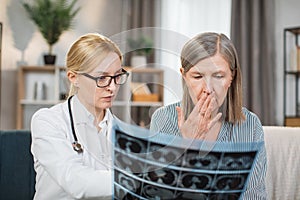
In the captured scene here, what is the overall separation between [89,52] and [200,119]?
0.95 feet

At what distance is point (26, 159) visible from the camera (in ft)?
6.46

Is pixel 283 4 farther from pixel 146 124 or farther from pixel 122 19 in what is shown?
pixel 146 124

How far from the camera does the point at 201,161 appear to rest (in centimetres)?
62

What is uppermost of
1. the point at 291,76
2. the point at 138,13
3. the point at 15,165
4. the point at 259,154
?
the point at 138,13

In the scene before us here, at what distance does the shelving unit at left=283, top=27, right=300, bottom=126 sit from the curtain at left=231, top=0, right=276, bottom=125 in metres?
0.12

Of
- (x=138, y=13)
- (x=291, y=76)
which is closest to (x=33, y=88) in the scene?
(x=138, y=13)

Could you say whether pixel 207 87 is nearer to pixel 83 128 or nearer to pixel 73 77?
pixel 83 128

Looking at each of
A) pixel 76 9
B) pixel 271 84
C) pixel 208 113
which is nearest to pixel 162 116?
pixel 208 113

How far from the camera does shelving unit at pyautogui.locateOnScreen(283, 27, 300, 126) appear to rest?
160 inches

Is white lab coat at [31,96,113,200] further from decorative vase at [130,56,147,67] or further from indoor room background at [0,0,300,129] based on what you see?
indoor room background at [0,0,300,129]

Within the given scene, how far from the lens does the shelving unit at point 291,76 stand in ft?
13.4

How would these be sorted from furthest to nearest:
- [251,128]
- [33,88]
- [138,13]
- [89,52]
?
[138,13]
[33,88]
[251,128]
[89,52]

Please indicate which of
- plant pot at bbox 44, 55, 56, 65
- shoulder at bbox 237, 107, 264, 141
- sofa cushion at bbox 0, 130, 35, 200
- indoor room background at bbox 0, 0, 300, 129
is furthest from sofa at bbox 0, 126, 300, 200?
plant pot at bbox 44, 55, 56, 65

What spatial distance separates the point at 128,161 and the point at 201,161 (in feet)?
0.30
